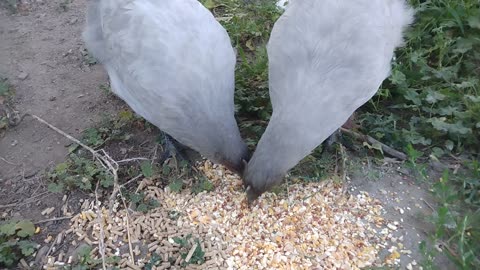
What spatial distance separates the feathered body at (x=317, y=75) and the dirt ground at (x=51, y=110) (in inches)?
24.6

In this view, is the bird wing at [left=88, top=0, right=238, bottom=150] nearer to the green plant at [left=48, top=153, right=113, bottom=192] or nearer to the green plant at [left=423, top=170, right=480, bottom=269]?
the green plant at [left=48, top=153, right=113, bottom=192]

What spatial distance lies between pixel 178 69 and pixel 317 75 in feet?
2.34

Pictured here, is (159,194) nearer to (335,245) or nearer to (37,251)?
(37,251)

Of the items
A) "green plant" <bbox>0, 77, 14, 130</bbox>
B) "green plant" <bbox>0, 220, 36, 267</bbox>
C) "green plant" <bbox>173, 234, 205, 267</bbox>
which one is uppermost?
"green plant" <bbox>173, 234, 205, 267</bbox>

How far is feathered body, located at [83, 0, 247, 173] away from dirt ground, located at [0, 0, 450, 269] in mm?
630

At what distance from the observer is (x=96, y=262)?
2.49 m

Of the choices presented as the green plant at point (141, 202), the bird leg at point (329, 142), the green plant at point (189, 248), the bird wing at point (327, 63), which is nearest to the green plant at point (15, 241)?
the green plant at point (141, 202)

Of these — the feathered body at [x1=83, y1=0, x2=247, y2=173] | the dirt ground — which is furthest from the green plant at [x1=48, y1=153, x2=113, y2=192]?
the feathered body at [x1=83, y1=0, x2=247, y2=173]

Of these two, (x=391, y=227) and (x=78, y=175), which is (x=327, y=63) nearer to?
(x=391, y=227)

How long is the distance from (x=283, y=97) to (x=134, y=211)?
3.49 ft

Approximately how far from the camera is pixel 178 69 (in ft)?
8.33

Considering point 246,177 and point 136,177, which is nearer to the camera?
point 246,177

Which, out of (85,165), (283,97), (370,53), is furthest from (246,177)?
(85,165)

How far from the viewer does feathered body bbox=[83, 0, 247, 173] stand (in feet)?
8.21
